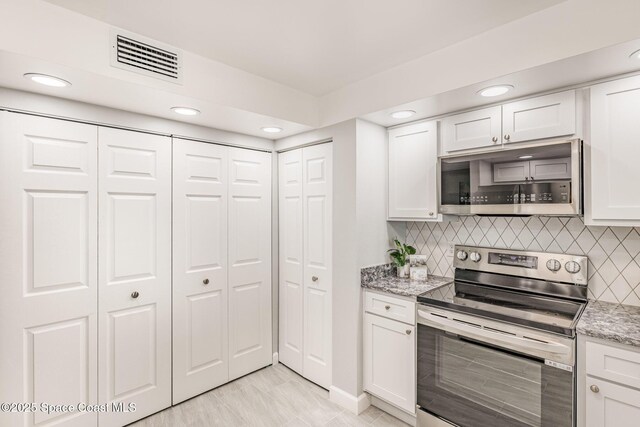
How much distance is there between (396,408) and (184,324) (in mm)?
1713

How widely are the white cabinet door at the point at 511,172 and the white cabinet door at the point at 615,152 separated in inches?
11.8

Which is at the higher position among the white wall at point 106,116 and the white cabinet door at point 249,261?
the white wall at point 106,116

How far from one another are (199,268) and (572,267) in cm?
262

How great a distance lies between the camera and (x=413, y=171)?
2.46m

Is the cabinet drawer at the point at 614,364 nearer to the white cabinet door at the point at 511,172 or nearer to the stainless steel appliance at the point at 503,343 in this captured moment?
the stainless steel appliance at the point at 503,343

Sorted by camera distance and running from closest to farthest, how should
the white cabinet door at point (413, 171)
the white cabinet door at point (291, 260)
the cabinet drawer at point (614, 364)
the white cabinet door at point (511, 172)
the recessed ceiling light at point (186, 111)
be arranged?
the cabinet drawer at point (614, 364), the white cabinet door at point (511, 172), the recessed ceiling light at point (186, 111), the white cabinet door at point (413, 171), the white cabinet door at point (291, 260)

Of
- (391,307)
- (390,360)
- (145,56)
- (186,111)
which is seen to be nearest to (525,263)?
(391,307)

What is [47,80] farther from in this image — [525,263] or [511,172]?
[525,263]

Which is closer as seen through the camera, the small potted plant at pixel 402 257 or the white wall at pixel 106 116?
the white wall at pixel 106 116

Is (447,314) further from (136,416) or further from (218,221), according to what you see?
(136,416)

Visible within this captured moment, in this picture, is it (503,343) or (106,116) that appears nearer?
(503,343)

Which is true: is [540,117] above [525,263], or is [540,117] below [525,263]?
above

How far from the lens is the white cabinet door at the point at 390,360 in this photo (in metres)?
2.14

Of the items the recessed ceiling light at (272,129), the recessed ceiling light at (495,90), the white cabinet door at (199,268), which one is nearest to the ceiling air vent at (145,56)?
the white cabinet door at (199,268)
